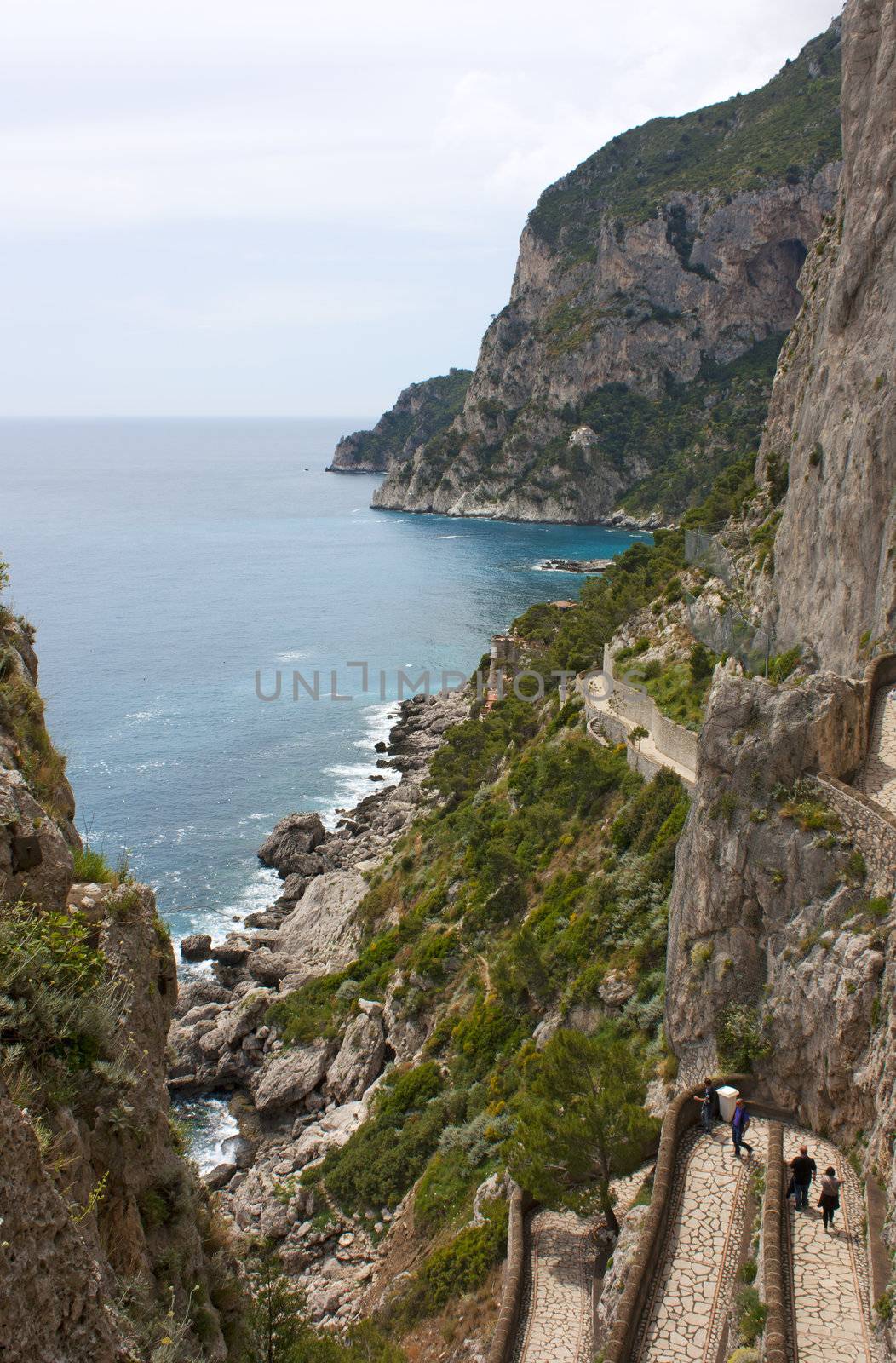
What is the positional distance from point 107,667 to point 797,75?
479 ft

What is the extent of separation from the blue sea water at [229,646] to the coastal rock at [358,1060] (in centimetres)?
1371

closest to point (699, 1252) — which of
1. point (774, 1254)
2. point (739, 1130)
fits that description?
point (774, 1254)

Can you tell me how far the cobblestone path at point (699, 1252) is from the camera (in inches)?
484

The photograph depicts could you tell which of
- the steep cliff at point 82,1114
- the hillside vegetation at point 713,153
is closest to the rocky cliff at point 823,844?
the steep cliff at point 82,1114

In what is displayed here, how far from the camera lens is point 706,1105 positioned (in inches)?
620

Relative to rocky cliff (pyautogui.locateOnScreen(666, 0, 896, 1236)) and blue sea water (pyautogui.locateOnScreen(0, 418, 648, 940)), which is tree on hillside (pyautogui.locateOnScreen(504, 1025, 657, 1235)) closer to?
rocky cliff (pyautogui.locateOnScreen(666, 0, 896, 1236))

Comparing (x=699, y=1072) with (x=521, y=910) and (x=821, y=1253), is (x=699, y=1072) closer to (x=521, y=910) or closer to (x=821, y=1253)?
(x=821, y=1253)

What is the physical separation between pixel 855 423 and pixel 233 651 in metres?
66.8

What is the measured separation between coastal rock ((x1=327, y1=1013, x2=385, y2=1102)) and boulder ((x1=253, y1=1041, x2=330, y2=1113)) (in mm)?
497

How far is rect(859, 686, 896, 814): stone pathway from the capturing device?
17516 millimetres

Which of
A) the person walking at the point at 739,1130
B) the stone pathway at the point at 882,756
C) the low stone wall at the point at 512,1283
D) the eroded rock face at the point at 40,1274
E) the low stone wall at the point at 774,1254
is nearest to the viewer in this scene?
the eroded rock face at the point at 40,1274

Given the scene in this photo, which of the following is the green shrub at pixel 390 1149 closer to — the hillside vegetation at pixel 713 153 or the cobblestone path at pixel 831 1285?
the cobblestone path at pixel 831 1285

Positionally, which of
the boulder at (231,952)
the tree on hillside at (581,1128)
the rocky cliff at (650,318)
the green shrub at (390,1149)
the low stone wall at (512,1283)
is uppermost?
the rocky cliff at (650,318)

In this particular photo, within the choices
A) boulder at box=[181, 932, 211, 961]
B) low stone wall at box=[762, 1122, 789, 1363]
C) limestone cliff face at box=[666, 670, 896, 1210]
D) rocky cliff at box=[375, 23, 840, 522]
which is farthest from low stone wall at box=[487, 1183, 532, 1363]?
rocky cliff at box=[375, 23, 840, 522]
